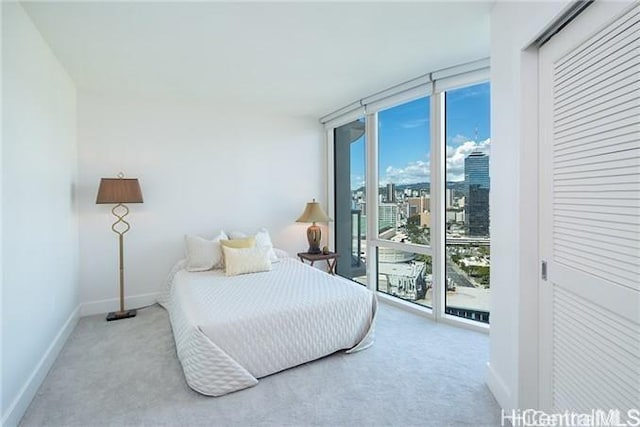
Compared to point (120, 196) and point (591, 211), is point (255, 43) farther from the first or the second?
point (591, 211)

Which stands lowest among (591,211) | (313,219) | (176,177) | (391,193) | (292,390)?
(292,390)

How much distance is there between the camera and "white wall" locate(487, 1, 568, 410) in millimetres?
1575

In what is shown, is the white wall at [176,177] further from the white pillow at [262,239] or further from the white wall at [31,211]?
the white wall at [31,211]

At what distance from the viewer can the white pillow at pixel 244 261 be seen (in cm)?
320

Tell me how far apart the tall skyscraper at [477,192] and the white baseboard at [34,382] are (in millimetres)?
3453

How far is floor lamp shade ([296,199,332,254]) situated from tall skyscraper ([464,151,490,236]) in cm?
181

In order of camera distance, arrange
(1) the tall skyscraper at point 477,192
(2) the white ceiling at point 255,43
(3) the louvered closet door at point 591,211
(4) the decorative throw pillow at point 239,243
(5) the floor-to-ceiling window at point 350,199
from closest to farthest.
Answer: (3) the louvered closet door at point 591,211, (2) the white ceiling at point 255,43, (1) the tall skyscraper at point 477,192, (4) the decorative throw pillow at point 239,243, (5) the floor-to-ceiling window at point 350,199

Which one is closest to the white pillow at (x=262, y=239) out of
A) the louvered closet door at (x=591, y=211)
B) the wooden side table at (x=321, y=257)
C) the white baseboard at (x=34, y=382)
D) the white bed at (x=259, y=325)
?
the wooden side table at (x=321, y=257)

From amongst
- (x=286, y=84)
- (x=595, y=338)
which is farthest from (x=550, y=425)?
(x=286, y=84)

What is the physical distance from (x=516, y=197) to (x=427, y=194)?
64.7 inches

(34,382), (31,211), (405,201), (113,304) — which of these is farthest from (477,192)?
(113,304)

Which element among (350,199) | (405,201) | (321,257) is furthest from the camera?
(350,199)

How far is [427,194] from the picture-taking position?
3275 mm

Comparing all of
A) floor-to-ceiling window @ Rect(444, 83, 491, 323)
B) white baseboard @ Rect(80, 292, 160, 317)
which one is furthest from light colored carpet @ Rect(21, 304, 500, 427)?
white baseboard @ Rect(80, 292, 160, 317)
